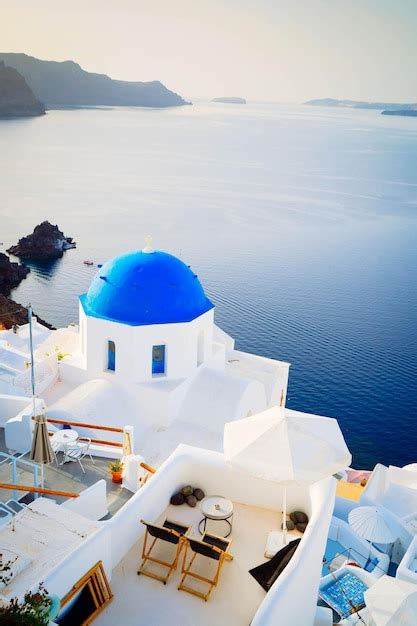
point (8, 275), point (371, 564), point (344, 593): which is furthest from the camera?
point (8, 275)

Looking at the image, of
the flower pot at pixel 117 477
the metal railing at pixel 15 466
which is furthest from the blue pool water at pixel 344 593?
the metal railing at pixel 15 466

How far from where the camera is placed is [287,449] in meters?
10.2

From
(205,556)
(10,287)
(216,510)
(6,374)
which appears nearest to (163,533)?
(205,556)

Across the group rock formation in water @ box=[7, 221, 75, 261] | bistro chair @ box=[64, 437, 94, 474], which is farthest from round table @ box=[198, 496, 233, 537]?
rock formation in water @ box=[7, 221, 75, 261]

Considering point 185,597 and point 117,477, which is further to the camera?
point 117,477

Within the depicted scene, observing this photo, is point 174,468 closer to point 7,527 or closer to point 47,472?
point 7,527

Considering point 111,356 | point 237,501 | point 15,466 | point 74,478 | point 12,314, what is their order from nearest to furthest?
point 237,501 → point 15,466 → point 74,478 → point 111,356 → point 12,314

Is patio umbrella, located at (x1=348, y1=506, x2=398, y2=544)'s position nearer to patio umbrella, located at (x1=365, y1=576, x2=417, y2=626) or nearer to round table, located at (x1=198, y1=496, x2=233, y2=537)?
patio umbrella, located at (x1=365, y1=576, x2=417, y2=626)

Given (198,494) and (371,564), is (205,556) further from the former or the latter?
(371,564)

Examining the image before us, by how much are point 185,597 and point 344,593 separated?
1095cm

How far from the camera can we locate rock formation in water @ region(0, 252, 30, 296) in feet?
192

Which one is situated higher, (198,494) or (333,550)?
(198,494)

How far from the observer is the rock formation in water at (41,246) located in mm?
66812

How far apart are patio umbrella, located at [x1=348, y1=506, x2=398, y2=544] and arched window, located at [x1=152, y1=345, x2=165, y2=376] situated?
8548 mm
